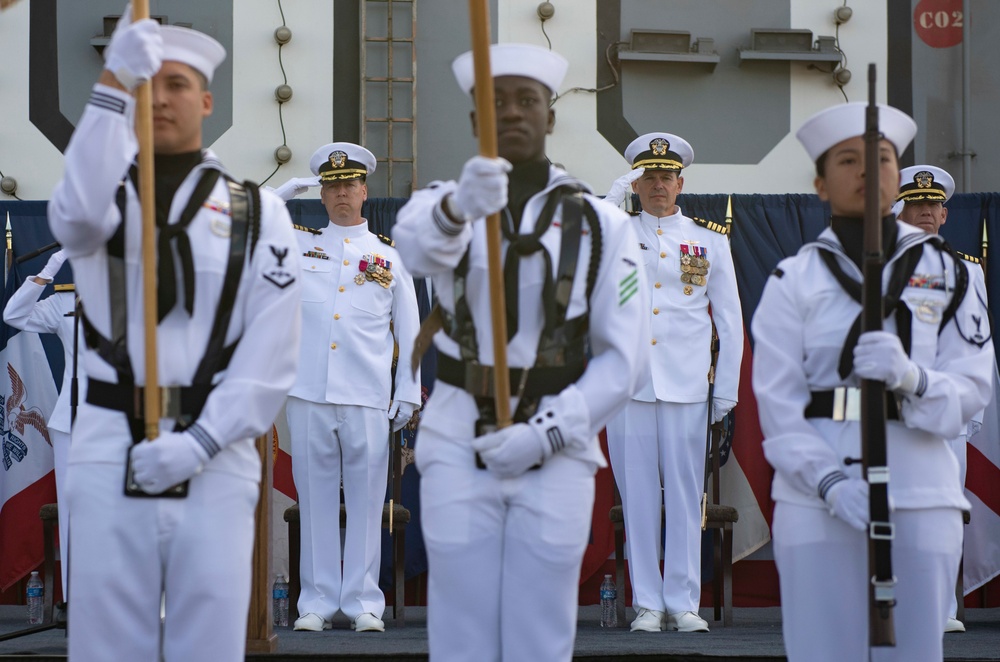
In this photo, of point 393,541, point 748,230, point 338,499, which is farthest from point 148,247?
point 748,230

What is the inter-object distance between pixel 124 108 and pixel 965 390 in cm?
198

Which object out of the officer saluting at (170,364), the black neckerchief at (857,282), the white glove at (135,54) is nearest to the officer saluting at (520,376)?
the officer saluting at (170,364)

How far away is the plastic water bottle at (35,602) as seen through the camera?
667cm

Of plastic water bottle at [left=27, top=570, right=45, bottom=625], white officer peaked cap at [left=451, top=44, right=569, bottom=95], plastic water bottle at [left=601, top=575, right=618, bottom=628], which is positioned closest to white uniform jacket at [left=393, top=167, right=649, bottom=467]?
white officer peaked cap at [left=451, top=44, right=569, bottom=95]

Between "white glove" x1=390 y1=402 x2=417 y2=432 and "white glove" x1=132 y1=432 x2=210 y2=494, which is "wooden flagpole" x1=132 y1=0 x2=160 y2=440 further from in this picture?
"white glove" x1=390 y1=402 x2=417 y2=432

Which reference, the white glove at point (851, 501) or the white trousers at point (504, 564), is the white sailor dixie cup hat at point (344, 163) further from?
the white glove at point (851, 501)

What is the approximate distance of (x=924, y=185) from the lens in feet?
20.3

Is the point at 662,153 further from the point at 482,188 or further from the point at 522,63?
the point at 482,188

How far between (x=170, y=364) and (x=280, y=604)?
3858 mm

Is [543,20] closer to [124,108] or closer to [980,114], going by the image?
[980,114]

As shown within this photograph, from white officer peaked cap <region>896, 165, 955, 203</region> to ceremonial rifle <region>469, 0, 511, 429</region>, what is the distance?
12.6 feet

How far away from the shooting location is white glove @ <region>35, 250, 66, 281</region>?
22.6 feet

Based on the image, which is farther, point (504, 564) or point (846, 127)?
point (846, 127)

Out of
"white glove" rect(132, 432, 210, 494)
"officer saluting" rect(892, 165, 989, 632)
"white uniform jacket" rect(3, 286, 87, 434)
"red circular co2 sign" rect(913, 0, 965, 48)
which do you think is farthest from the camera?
"red circular co2 sign" rect(913, 0, 965, 48)
